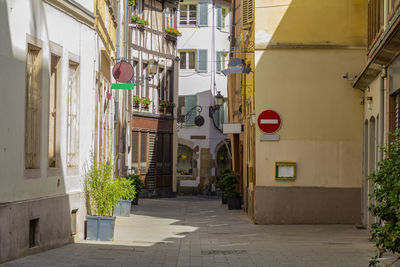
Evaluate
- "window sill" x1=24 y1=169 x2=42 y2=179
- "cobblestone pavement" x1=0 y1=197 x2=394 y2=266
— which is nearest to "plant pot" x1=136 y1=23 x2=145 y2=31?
"cobblestone pavement" x1=0 y1=197 x2=394 y2=266

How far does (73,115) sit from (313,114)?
7.01 m

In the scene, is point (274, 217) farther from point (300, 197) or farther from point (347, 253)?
point (347, 253)

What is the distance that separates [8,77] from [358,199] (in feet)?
35.1

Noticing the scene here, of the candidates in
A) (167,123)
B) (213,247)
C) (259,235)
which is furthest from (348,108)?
(167,123)

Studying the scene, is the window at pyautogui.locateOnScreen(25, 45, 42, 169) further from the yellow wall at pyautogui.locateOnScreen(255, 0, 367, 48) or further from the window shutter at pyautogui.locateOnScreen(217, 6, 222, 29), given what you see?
the window shutter at pyautogui.locateOnScreen(217, 6, 222, 29)

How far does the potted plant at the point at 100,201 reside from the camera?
1384 centimetres

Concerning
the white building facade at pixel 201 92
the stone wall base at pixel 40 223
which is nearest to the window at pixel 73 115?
the stone wall base at pixel 40 223

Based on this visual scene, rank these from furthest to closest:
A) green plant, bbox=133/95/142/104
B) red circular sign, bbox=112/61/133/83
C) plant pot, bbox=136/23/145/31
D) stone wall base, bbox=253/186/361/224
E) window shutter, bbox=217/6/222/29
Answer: window shutter, bbox=217/6/222/29, plant pot, bbox=136/23/145/31, green plant, bbox=133/95/142/104, red circular sign, bbox=112/61/133/83, stone wall base, bbox=253/186/361/224

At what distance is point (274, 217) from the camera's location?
60.6ft

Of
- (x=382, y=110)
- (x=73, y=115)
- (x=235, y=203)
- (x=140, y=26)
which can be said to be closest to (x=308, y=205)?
(x=382, y=110)

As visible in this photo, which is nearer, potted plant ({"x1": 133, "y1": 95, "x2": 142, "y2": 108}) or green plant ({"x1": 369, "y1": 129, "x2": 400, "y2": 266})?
green plant ({"x1": 369, "y1": 129, "x2": 400, "y2": 266})

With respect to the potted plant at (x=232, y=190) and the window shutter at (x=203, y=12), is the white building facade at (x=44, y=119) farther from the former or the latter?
the window shutter at (x=203, y=12)

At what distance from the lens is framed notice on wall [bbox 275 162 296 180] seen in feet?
60.5

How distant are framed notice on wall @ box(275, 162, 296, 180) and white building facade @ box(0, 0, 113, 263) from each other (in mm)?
5341
